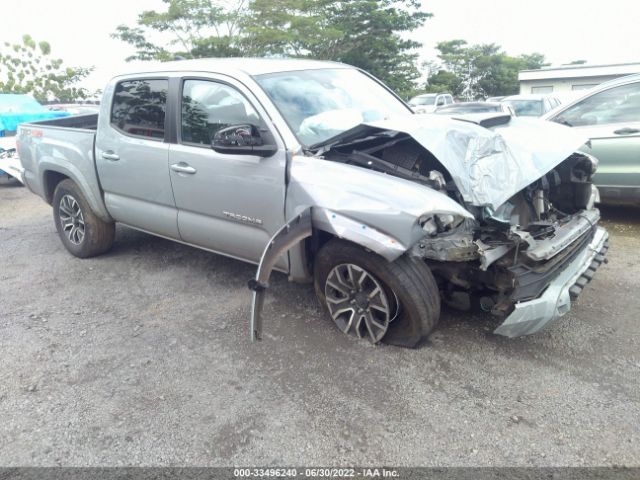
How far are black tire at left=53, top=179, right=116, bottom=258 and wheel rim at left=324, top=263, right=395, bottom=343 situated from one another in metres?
2.91

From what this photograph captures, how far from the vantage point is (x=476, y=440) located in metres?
2.49

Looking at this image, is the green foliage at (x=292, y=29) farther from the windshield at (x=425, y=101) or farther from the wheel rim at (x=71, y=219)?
the wheel rim at (x=71, y=219)

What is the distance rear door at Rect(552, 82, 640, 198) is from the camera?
536 cm

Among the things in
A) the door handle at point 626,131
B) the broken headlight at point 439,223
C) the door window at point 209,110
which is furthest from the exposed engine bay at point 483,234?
the door handle at point 626,131

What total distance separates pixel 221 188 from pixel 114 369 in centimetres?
147

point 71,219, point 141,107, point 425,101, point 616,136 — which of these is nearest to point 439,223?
point 141,107

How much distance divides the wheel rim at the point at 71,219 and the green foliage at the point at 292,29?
59.7 feet

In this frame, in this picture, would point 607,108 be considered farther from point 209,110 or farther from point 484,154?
point 209,110

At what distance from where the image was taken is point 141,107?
4.41m

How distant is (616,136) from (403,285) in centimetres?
397

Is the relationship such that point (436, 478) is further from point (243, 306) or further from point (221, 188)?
point (221, 188)

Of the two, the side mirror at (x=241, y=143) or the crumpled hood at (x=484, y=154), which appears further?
the side mirror at (x=241, y=143)

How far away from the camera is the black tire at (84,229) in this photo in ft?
16.7

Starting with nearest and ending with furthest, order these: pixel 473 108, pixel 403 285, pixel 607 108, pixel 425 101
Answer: pixel 403 285 → pixel 607 108 → pixel 473 108 → pixel 425 101
